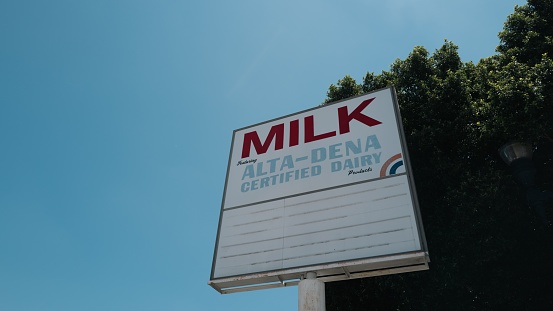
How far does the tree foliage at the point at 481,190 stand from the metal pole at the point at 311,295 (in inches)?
223

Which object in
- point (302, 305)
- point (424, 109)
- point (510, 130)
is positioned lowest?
point (302, 305)

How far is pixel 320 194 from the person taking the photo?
356 inches

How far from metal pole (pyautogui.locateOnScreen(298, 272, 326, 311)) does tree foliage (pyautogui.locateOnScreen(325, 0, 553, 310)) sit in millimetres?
5654

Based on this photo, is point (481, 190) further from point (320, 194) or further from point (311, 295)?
point (311, 295)

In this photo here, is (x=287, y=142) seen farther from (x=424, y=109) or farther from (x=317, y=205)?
(x=424, y=109)

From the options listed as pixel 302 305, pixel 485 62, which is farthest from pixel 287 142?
pixel 485 62

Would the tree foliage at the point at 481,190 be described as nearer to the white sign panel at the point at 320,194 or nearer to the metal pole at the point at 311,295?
the white sign panel at the point at 320,194

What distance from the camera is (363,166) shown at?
904 cm

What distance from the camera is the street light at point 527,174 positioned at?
10320mm

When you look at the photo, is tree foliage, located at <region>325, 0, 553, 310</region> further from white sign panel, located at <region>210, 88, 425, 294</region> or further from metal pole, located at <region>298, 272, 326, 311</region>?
metal pole, located at <region>298, 272, 326, 311</region>

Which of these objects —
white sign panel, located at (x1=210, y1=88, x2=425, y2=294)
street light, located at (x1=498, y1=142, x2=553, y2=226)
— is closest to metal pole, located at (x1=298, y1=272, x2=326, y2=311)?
white sign panel, located at (x1=210, y1=88, x2=425, y2=294)

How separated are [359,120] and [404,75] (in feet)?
23.1

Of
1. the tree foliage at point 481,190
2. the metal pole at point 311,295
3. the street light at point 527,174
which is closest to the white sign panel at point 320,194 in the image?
the metal pole at point 311,295

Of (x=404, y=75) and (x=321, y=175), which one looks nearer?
(x=321, y=175)
